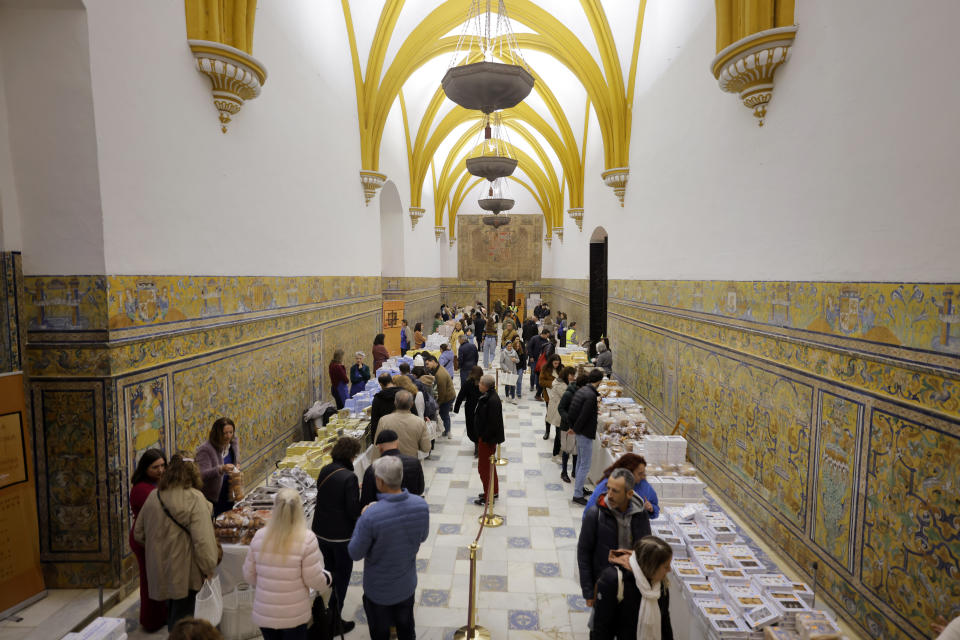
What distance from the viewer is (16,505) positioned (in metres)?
3.50

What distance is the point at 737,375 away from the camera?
5.20 meters

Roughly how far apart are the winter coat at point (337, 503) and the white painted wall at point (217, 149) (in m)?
2.29

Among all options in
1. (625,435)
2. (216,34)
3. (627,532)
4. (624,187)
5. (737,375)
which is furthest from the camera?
(624,187)

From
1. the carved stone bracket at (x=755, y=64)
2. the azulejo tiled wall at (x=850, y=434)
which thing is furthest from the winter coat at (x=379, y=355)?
the carved stone bracket at (x=755, y=64)

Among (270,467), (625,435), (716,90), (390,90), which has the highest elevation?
(390,90)

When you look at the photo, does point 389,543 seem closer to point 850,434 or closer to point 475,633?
point 475,633

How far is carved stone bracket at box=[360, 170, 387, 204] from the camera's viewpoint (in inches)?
417

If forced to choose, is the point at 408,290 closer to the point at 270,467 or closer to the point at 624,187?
the point at 624,187

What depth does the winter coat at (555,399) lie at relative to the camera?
6.79 metres

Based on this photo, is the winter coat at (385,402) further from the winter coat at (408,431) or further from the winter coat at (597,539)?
the winter coat at (597,539)

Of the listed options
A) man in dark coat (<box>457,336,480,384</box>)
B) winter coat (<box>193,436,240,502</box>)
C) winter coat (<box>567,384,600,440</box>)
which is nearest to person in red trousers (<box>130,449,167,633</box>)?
winter coat (<box>193,436,240,502</box>)

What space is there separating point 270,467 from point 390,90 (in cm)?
832

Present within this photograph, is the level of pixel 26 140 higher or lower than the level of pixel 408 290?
higher

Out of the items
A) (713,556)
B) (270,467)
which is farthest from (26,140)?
(713,556)
